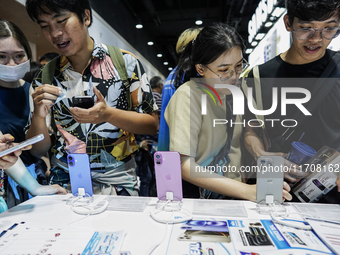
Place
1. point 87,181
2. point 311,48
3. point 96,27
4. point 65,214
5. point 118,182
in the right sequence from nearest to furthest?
1. point 65,214
2. point 87,181
3. point 311,48
4. point 118,182
5. point 96,27

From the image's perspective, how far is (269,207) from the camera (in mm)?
1050

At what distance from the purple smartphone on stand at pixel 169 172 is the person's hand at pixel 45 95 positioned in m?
0.64

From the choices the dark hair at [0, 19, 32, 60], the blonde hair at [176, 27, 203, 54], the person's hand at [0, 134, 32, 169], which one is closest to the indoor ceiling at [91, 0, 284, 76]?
the blonde hair at [176, 27, 203, 54]

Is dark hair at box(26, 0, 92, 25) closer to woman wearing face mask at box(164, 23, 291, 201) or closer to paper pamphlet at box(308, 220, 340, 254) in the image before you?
woman wearing face mask at box(164, 23, 291, 201)

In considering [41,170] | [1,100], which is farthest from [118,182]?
[1,100]

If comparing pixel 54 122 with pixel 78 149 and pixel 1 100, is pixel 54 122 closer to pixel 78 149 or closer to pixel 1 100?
pixel 78 149

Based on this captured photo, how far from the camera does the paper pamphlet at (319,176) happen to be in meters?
1.04

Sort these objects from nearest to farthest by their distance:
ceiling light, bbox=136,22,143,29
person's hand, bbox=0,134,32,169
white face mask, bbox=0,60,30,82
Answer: person's hand, bbox=0,134,32,169
white face mask, bbox=0,60,30,82
ceiling light, bbox=136,22,143,29

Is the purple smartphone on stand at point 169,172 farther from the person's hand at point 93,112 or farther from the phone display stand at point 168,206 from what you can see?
the person's hand at point 93,112

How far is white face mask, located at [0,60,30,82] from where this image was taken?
1409mm

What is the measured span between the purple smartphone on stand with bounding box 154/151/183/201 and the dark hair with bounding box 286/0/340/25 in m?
0.97

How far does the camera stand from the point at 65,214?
3.43ft

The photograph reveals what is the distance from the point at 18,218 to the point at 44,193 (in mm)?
270

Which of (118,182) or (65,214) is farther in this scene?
(118,182)
